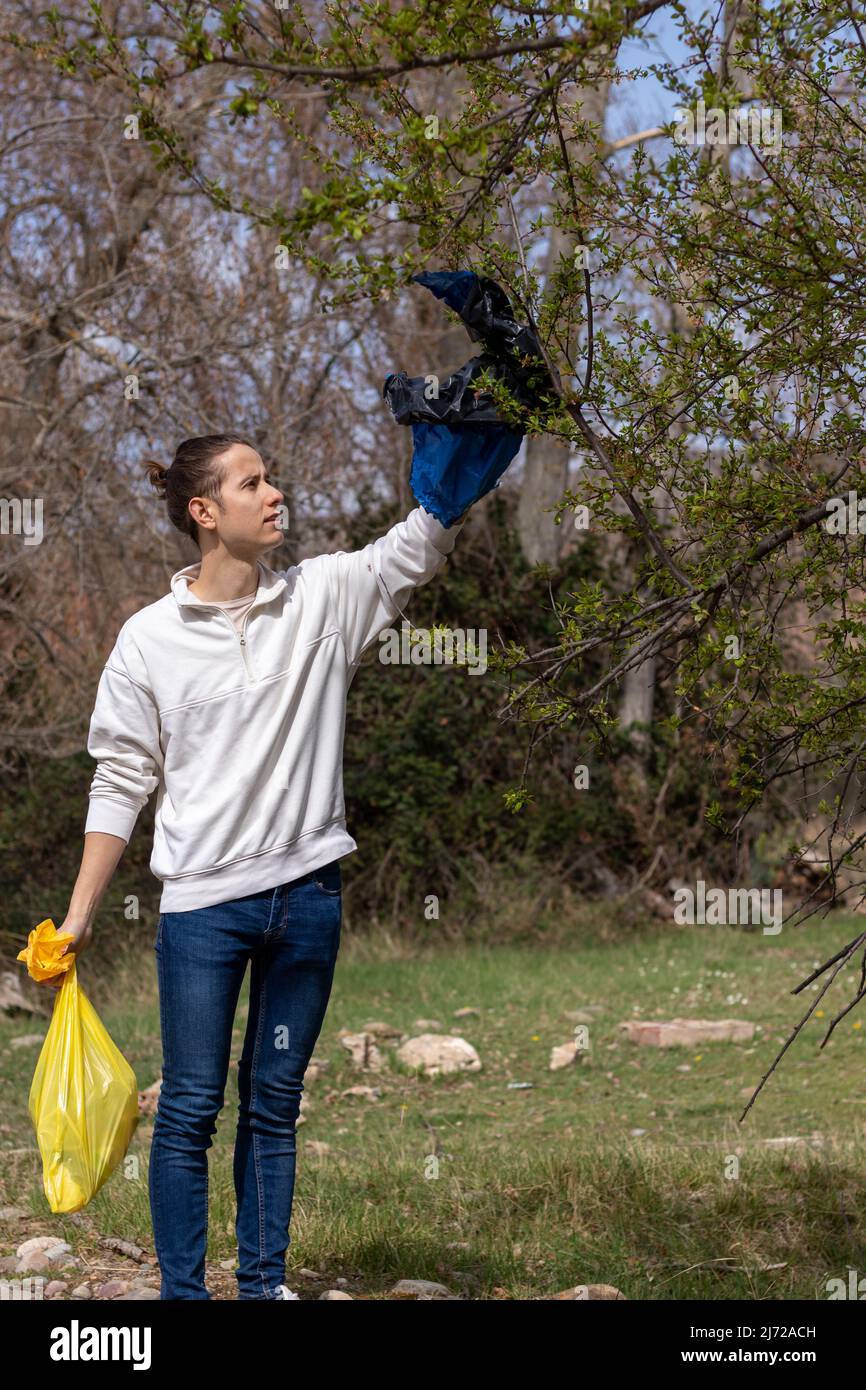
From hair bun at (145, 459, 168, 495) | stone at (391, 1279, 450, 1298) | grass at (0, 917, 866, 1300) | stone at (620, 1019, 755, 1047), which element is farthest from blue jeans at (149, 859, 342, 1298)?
stone at (620, 1019, 755, 1047)

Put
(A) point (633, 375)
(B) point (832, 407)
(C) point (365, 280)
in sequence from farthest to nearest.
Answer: (B) point (832, 407) → (A) point (633, 375) → (C) point (365, 280)

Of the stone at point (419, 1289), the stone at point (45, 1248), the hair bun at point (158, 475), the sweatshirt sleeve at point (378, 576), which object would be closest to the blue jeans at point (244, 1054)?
the sweatshirt sleeve at point (378, 576)

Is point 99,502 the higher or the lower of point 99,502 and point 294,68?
the higher

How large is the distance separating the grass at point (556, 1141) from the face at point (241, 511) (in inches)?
79.3

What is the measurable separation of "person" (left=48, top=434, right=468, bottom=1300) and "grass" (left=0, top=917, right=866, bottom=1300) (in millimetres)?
935

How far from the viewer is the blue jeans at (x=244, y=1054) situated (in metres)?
3.12

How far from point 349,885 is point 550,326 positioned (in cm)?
933

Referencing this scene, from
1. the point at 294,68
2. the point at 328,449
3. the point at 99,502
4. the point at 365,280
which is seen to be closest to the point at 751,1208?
the point at 365,280

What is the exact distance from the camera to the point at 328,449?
41.8 ft

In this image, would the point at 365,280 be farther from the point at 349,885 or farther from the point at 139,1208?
the point at 349,885

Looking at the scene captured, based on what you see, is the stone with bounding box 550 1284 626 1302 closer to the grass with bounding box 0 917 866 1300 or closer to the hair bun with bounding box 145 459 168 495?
the grass with bounding box 0 917 866 1300

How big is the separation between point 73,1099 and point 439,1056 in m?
4.74

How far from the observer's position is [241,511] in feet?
10.7

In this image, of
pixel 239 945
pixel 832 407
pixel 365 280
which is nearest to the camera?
pixel 365 280
